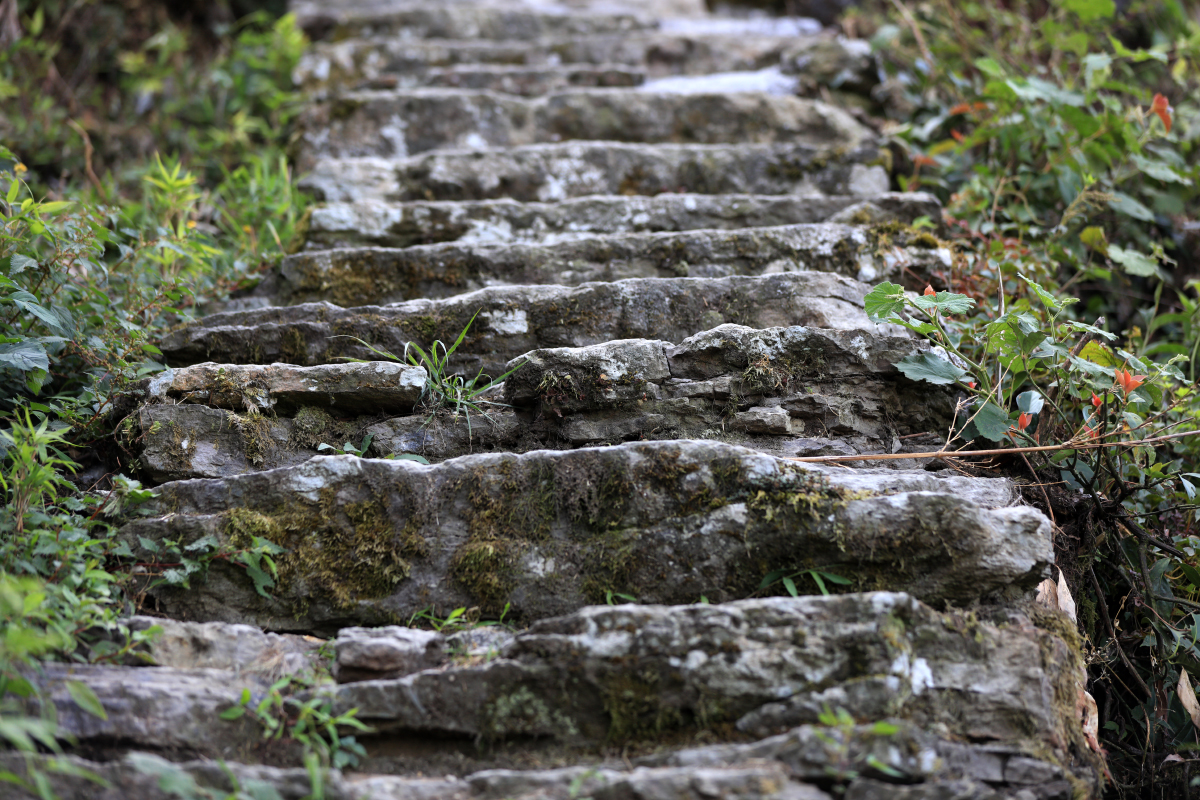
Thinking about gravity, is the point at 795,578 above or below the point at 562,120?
below

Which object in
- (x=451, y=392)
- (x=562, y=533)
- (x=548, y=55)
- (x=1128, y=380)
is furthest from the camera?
(x=548, y=55)

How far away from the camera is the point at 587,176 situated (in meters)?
3.82

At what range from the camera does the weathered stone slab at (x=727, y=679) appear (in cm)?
170

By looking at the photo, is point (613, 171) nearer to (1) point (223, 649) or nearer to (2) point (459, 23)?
(2) point (459, 23)

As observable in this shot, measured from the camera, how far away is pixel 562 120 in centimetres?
434

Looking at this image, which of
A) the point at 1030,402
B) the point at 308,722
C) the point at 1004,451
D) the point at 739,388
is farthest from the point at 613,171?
the point at 308,722

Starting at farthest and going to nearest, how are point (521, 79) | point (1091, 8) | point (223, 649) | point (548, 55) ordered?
point (548, 55)
point (521, 79)
point (1091, 8)
point (223, 649)

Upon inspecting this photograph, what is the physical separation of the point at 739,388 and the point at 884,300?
498 millimetres

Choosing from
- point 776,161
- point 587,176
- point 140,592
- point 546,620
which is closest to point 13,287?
point 140,592

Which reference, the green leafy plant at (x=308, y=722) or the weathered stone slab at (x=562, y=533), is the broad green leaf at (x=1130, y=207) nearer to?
the weathered stone slab at (x=562, y=533)

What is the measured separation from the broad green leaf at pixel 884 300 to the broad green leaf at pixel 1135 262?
150cm

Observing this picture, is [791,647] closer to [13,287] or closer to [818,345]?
[818,345]

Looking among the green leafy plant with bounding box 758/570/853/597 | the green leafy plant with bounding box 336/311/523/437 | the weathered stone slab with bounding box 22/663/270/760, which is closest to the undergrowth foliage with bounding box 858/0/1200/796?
the green leafy plant with bounding box 758/570/853/597

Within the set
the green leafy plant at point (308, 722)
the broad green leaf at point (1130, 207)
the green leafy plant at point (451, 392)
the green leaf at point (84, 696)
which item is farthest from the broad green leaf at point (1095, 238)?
the green leaf at point (84, 696)
